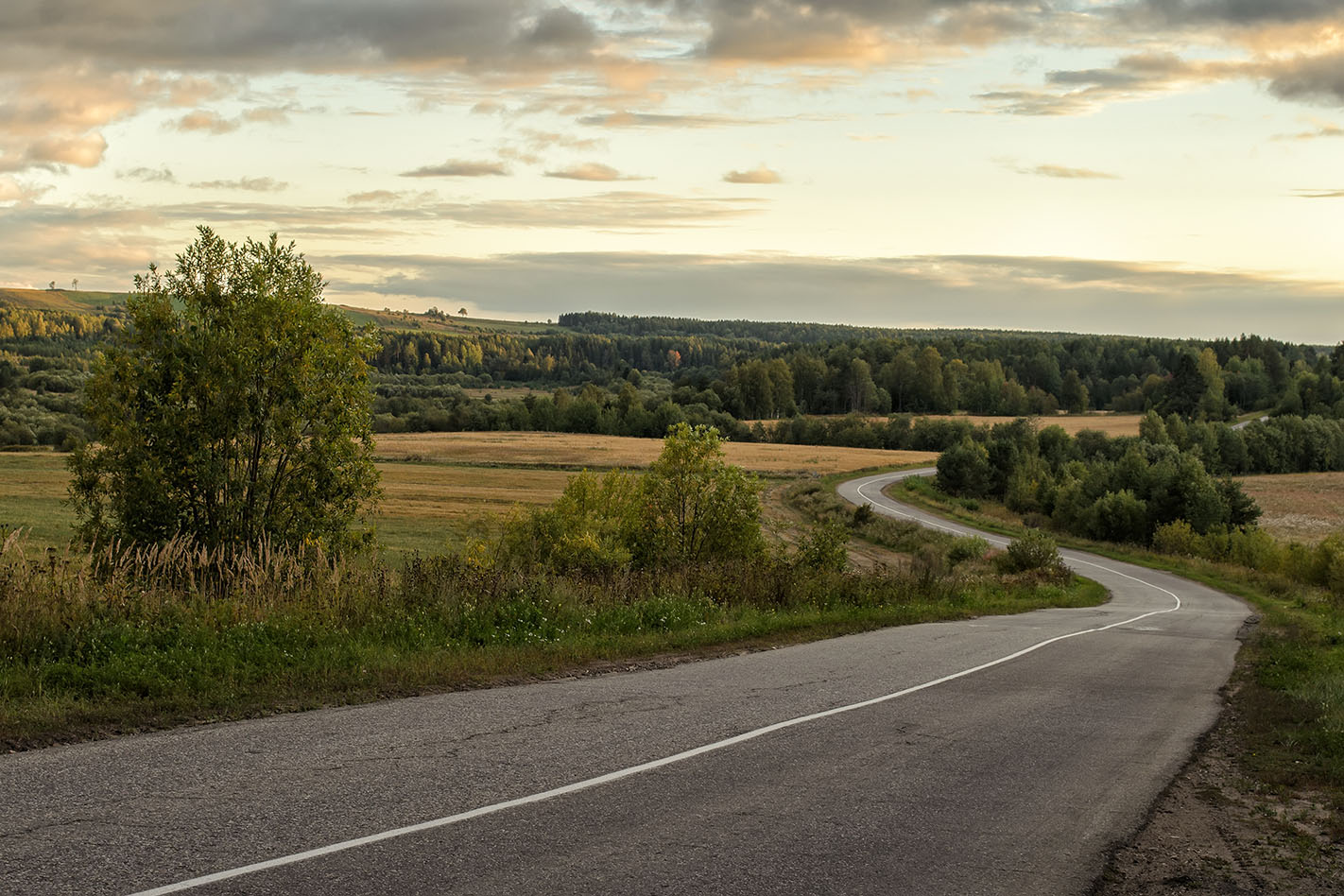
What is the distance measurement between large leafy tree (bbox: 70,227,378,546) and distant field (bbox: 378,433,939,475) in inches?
3023

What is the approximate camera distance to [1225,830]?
7.72 meters

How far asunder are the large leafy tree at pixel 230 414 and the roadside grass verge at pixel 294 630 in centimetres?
137

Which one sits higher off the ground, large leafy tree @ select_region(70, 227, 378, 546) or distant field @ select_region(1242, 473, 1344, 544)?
large leafy tree @ select_region(70, 227, 378, 546)

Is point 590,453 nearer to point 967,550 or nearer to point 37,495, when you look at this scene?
point 37,495

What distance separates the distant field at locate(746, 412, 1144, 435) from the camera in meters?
134

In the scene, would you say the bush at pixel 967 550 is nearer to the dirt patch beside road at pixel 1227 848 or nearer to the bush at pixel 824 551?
the bush at pixel 824 551

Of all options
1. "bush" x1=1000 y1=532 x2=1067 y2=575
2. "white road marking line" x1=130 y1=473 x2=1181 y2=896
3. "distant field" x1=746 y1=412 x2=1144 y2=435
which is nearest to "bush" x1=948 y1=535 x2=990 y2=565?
"bush" x1=1000 y1=532 x2=1067 y2=575

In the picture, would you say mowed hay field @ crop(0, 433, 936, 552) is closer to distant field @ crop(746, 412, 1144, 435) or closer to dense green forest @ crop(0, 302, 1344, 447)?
dense green forest @ crop(0, 302, 1344, 447)

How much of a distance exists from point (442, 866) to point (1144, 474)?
77554 millimetres

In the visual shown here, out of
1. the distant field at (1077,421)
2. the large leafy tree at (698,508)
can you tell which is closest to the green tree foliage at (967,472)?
the distant field at (1077,421)

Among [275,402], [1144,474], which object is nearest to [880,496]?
[1144,474]

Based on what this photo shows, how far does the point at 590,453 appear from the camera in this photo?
110 m

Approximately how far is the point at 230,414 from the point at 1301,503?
304ft

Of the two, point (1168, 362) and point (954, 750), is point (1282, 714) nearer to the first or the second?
point (954, 750)
